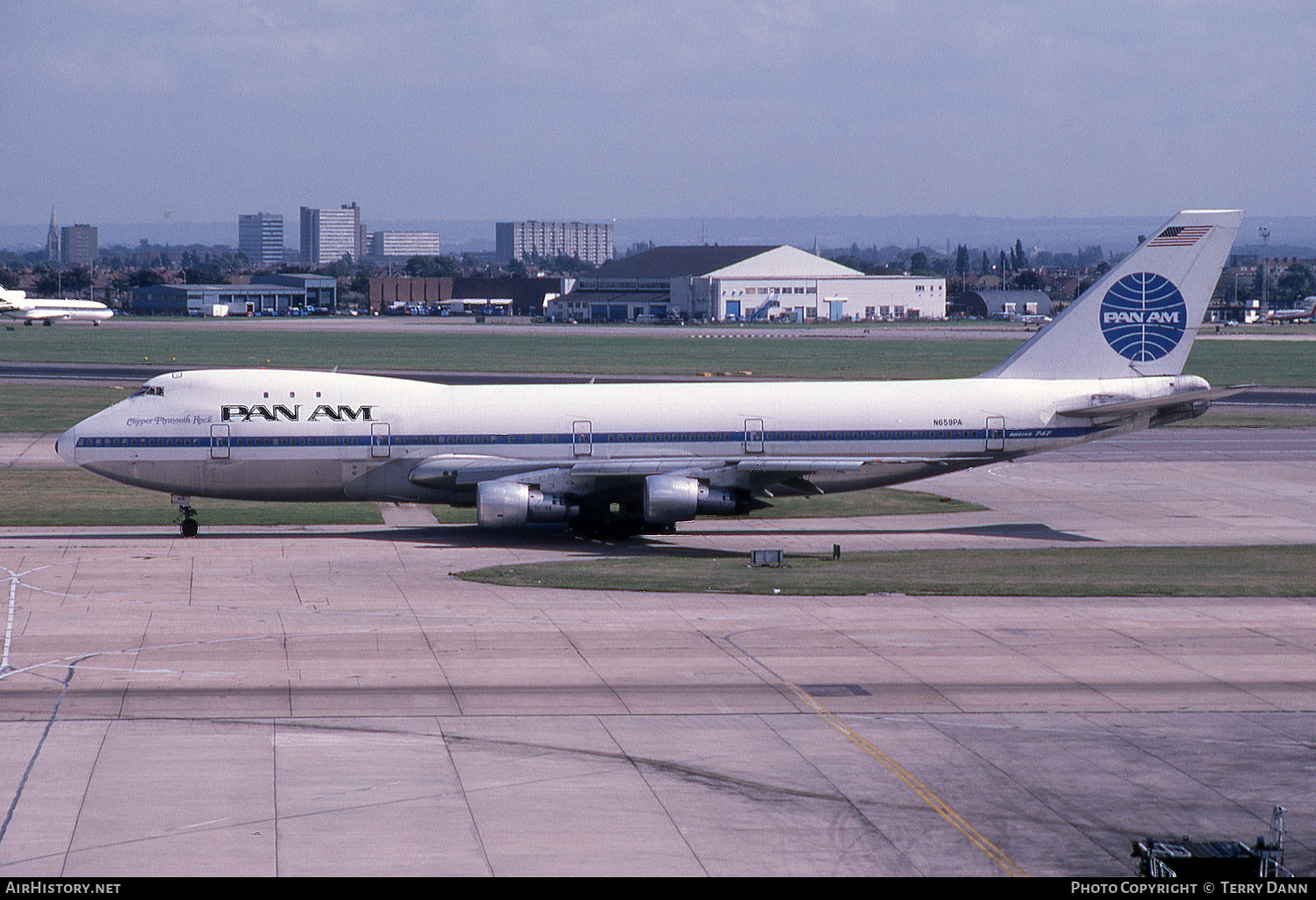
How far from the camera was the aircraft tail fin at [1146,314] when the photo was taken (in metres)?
44.5

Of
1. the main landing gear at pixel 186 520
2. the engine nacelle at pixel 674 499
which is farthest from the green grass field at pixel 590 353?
the engine nacelle at pixel 674 499

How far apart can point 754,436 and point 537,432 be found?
6.26 meters

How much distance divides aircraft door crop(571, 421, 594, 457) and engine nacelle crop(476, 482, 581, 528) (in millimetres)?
2331

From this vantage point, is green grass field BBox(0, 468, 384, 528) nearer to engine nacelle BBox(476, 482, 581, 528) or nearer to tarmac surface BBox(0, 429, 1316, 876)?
engine nacelle BBox(476, 482, 581, 528)

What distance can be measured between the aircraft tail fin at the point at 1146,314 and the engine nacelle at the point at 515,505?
1467cm

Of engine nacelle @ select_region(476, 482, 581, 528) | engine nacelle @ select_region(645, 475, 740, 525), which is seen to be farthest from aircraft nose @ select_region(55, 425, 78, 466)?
engine nacelle @ select_region(645, 475, 740, 525)

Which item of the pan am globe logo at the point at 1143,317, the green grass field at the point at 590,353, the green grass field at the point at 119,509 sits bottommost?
the green grass field at the point at 119,509

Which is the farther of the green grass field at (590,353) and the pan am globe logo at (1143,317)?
the green grass field at (590,353)

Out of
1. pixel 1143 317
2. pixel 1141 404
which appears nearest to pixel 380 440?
pixel 1141 404

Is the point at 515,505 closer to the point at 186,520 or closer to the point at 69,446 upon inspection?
the point at 186,520

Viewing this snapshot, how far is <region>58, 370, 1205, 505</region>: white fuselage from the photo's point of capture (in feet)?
135

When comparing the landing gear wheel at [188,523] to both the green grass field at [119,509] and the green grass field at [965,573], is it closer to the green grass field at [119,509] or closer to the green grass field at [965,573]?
the green grass field at [119,509]

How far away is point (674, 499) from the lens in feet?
128

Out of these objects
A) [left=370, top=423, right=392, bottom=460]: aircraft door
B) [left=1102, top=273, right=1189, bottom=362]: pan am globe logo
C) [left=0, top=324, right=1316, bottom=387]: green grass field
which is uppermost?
[left=1102, top=273, right=1189, bottom=362]: pan am globe logo
